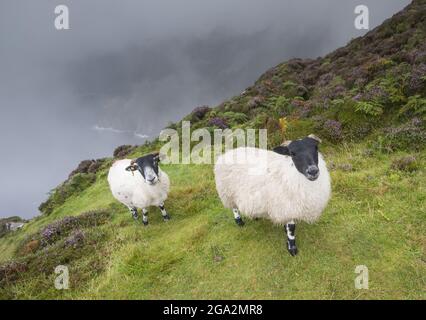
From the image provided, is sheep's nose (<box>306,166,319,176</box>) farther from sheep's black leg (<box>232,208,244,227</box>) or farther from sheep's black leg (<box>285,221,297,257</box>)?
sheep's black leg (<box>232,208,244,227</box>)

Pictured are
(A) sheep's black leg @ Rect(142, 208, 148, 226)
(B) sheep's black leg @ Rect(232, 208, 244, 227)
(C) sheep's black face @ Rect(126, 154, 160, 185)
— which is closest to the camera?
(B) sheep's black leg @ Rect(232, 208, 244, 227)

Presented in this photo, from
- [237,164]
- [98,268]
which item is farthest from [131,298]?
[237,164]

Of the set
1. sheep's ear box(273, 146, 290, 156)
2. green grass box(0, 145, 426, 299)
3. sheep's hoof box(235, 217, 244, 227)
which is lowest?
green grass box(0, 145, 426, 299)

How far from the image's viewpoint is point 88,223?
10977mm

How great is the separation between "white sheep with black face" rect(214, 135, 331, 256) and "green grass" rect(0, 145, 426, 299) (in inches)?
32.5

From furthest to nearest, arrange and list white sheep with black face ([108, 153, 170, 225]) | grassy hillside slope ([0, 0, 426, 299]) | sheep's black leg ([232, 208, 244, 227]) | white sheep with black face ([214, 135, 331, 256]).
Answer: white sheep with black face ([108, 153, 170, 225]) < sheep's black leg ([232, 208, 244, 227]) < grassy hillside slope ([0, 0, 426, 299]) < white sheep with black face ([214, 135, 331, 256])

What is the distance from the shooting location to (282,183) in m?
6.23

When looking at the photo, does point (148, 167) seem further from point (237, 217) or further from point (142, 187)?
point (237, 217)

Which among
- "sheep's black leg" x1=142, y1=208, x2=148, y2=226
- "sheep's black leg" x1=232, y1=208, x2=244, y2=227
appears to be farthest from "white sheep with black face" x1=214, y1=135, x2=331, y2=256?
"sheep's black leg" x1=142, y1=208, x2=148, y2=226

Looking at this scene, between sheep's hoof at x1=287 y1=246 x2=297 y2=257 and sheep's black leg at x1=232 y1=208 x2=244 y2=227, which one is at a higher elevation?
sheep's black leg at x1=232 y1=208 x2=244 y2=227

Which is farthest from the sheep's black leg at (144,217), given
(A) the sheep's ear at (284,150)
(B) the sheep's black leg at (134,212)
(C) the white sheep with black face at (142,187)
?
(A) the sheep's ear at (284,150)

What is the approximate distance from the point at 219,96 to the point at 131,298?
7230 inches

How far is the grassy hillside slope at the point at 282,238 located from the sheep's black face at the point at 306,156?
2.25 meters

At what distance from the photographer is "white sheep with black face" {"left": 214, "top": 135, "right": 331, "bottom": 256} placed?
5562 millimetres
